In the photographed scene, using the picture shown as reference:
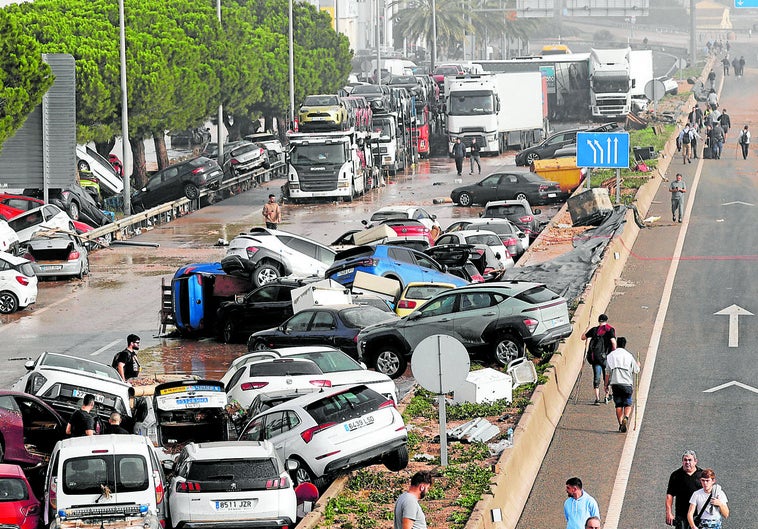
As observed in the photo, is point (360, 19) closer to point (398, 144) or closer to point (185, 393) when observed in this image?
point (398, 144)

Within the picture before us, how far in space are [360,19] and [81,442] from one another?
147447 mm

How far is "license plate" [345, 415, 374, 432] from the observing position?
1781 cm

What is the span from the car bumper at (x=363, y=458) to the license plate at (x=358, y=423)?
0.31 meters

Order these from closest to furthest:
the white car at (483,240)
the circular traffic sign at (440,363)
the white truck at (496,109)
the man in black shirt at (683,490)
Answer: the man in black shirt at (683,490), the circular traffic sign at (440,363), the white car at (483,240), the white truck at (496,109)

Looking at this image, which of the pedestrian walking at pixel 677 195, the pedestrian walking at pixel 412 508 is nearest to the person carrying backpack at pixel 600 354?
the pedestrian walking at pixel 412 508

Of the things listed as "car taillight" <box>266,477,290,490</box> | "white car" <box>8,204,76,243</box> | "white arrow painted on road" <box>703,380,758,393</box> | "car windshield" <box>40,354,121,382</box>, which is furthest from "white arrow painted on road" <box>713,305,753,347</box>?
"white car" <box>8,204,76,243</box>

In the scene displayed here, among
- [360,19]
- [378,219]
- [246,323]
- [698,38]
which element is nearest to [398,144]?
[378,219]

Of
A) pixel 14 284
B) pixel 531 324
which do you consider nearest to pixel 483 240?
pixel 14 284

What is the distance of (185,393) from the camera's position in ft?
68.6

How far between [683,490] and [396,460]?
14.3 feet

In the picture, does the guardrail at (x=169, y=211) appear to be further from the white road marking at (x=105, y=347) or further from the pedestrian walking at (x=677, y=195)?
the pedestrian walking at (x=677, y=195)

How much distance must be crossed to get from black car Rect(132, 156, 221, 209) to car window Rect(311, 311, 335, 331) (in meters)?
27.4

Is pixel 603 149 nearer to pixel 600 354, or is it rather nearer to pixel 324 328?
pixel 324 328

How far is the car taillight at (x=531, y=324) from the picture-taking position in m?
23.9
